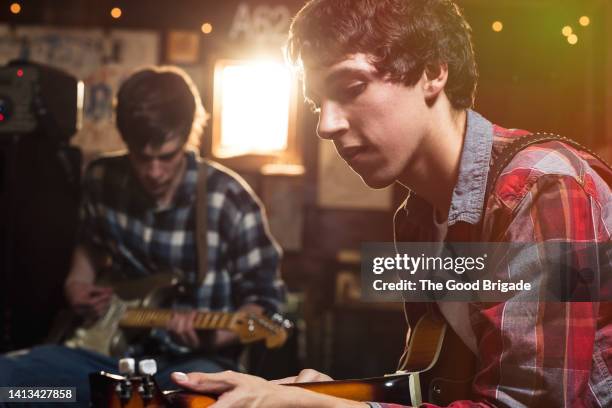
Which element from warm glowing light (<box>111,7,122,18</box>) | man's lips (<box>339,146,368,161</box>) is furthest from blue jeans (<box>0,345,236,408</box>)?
warm glowing light (<box>111,7,122,18</box>)

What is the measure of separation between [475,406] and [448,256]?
1.27ft

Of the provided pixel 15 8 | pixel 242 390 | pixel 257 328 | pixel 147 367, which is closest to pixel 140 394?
→ pixel 147 367

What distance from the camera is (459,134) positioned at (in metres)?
1.24

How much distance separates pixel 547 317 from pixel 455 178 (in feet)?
1.13

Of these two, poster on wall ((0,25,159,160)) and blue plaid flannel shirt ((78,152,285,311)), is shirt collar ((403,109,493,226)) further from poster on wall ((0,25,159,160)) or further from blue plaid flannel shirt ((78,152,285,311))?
poster on wall ((0,25,159,160))

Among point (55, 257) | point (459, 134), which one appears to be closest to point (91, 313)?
point (55, 257)

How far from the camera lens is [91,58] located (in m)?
3.81

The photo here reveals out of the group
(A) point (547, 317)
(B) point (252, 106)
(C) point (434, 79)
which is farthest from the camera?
(B) point (252, 106)

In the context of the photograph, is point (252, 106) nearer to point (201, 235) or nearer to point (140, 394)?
point (201, 235)

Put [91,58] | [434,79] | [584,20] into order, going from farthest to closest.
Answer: [91,58] < [584,20] < [434,79]

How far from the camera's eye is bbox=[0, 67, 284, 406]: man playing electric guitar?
2.23 m

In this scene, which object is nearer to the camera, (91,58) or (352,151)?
(352,151)

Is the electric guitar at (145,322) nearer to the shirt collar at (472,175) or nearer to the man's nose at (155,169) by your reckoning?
the man's nose at (155,169)

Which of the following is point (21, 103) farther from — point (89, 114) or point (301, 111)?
point (301, 111)
